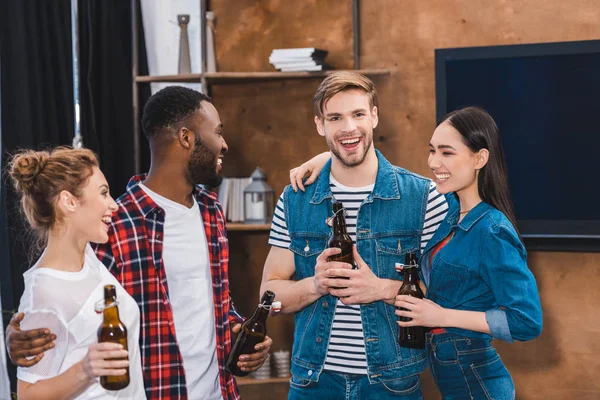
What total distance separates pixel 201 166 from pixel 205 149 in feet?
0.16

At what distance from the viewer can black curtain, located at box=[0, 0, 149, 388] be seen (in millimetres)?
3260

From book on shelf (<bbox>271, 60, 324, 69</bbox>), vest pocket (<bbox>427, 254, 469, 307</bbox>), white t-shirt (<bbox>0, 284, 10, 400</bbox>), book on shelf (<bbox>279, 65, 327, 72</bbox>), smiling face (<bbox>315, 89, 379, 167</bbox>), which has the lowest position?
white t-shirt (<bbox>0, 284, 10, 400</bbox>)

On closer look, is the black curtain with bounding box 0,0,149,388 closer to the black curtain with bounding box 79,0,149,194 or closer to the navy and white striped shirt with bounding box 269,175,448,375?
the black curtain with bounding box 79,0,149,194

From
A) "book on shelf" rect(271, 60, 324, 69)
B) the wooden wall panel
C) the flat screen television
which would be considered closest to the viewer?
the flat screen television

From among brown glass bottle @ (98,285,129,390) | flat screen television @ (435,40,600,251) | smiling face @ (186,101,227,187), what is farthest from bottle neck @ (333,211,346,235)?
flat screen television @ (435,40,600,251)

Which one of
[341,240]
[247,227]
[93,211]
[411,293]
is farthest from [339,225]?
[247,227]

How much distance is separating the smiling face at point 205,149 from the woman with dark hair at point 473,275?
570 millimetres

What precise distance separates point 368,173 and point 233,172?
1994 mm

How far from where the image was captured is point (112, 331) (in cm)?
142

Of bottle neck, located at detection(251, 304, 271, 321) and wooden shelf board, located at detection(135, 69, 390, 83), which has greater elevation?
wooden shelf board, located at detection(135, 69, 390, 83)

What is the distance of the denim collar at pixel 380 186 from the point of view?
2076 mm

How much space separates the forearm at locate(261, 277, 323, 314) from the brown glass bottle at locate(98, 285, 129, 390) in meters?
0.69

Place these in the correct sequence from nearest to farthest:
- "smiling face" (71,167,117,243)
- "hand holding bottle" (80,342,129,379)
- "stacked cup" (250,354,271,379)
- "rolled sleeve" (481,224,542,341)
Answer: "hand holding bottle" (80,342,129,379) < "smiling face" (71,167,117,243) < "rolled sleeve" (481,224,542,341) < "stacked cup" (250,354,271,379)

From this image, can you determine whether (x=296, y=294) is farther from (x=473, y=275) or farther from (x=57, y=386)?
(x=57, y=386)
